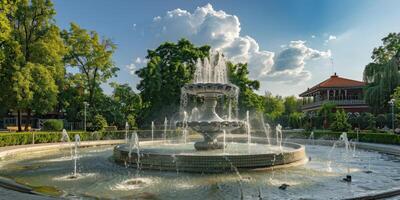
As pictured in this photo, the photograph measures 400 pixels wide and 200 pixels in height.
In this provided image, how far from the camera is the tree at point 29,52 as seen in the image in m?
29.5

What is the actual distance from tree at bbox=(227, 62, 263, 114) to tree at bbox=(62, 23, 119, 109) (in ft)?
49.6

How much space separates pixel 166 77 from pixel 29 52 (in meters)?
14.4

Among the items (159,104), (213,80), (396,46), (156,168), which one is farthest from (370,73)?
(156,168)

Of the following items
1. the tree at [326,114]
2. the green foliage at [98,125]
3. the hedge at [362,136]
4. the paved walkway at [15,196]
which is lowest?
the paved walkway at [15,196]

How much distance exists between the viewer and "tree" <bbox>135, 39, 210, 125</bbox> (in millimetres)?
39000

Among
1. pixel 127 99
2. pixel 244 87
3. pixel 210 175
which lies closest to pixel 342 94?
pixel 244 87

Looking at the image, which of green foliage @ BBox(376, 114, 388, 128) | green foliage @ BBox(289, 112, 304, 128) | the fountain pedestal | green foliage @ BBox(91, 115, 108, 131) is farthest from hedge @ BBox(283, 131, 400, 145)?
green foliage @ BBox(91, 115, 108, 131)

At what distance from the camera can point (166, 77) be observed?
1551 inches

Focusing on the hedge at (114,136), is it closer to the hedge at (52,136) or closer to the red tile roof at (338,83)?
the hedge at (52,136)

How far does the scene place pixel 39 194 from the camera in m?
8.42

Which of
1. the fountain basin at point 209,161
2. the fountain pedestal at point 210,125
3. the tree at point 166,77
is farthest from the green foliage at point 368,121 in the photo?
the fountain basin at point 209,161

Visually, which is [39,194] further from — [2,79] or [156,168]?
[2,79]

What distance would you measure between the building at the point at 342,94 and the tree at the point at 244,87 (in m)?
17.8

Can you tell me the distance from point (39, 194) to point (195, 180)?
4.65m
